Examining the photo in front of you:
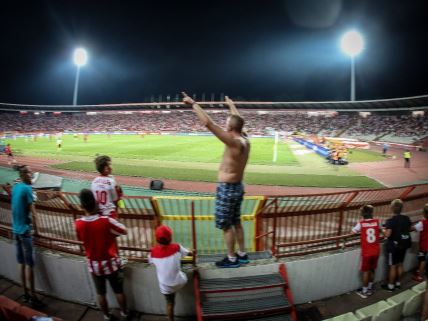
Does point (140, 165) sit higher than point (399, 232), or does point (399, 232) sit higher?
point (140, 165)

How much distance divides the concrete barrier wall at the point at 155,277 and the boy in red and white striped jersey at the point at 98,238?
1.75 feet

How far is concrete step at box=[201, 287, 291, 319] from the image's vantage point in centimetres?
393

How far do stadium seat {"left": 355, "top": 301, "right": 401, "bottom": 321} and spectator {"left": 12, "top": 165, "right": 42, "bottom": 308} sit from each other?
192 inches

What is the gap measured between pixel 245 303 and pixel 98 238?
7.50 ft

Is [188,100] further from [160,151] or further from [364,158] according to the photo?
[364,158]

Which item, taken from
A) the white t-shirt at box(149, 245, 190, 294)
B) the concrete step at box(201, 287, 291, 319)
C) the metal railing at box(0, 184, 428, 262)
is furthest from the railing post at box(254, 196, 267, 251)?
the white t-shirt at box(149, 245, 190, 294)

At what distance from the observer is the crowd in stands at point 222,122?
56.2 metres

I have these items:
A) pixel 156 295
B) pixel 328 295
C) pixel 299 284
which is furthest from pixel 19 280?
pixel 328 295

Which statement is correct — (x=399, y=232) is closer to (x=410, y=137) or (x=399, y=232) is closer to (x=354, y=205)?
(x=354, y=205)

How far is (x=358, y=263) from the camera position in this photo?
515 cm

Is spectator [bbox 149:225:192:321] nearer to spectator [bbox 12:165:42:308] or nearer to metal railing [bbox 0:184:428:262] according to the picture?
metal railing [bbox 0:184:428:262]

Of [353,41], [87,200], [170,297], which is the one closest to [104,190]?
[87,200]

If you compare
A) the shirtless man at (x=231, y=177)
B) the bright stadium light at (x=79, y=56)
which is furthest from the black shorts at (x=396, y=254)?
A: the bright stadium light at (x=79, y=56)

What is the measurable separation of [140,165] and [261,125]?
55.8 meters
